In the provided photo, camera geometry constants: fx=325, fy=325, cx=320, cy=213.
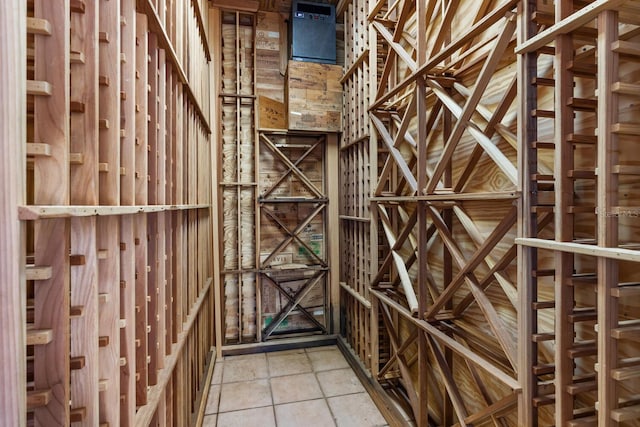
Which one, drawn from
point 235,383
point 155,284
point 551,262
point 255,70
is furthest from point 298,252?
point 551,262

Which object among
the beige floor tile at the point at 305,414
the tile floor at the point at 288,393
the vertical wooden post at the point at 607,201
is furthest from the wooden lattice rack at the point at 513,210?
the beige floor tile at the point at 305,414

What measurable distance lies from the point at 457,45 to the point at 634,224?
3.88ft

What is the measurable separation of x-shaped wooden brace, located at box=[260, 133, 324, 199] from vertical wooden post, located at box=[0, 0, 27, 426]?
345 centimetres

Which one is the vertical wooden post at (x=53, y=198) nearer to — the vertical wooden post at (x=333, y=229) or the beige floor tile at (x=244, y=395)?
the beige floor tile at (x=244, y=395)

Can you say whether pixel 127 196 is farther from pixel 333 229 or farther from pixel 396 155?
pixel 333 229

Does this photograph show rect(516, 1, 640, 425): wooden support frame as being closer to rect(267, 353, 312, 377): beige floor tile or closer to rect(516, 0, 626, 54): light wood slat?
rect(516, 0, 626, 54): light wood slat

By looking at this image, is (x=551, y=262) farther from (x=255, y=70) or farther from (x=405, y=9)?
(x=255, y=70)

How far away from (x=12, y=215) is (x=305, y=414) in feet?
9.13

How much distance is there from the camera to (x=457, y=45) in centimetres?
177

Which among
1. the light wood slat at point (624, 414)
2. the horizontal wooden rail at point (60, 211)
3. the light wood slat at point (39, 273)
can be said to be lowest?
the light wood slat at point (624, 414)

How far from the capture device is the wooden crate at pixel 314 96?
3.86 meters

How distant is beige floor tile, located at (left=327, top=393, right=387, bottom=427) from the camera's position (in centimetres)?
269

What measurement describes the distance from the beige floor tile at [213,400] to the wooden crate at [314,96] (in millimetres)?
2931

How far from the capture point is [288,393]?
10.2ft
